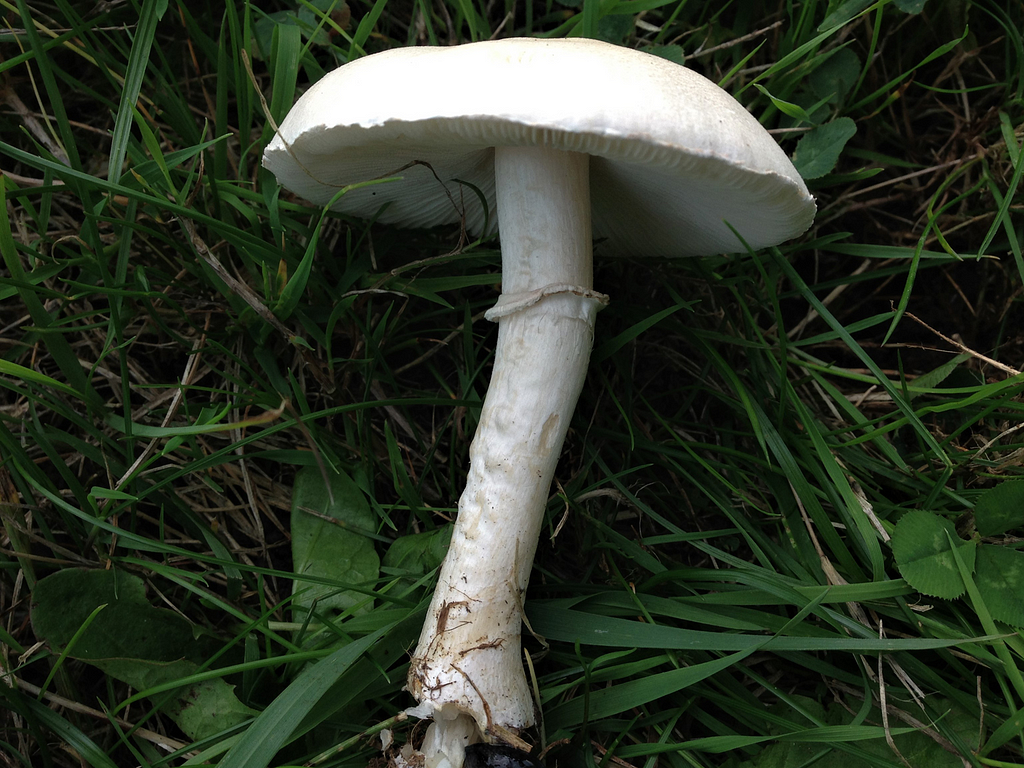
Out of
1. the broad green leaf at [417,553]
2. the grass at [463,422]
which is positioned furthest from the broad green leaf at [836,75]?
the broad green leaf at [417,553]

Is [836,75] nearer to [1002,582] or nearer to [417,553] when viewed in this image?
[1002,582]

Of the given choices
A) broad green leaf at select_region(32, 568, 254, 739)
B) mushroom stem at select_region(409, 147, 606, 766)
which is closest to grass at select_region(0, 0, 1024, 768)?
broad green leaf at select_region(32, 568, 254, 739)

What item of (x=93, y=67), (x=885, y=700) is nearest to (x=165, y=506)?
(x=93, y=67)

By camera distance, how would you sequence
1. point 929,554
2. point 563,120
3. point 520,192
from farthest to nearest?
point 929,554 < point 520,192 < point 563,120

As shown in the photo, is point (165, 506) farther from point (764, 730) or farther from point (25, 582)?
point (764, 730)

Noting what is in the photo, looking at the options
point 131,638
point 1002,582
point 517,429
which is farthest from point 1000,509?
point 131,638

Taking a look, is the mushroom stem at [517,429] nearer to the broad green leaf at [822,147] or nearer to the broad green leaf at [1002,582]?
the broad green leaf at [822,147]
